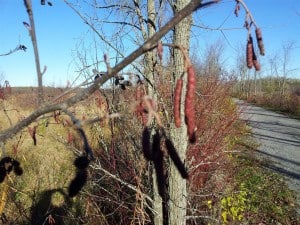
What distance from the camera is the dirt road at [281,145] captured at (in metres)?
9.56

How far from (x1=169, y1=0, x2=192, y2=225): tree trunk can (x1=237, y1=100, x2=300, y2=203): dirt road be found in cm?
485

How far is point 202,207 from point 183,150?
8.54 ft

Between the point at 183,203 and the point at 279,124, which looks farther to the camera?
the point at 279,124

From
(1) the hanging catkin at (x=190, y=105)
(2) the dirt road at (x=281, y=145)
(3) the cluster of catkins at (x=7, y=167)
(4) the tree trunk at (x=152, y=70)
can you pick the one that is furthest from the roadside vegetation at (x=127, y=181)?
(1) the hanging catkin at (x=190, y=105)

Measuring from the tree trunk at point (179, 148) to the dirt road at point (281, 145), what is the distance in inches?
191

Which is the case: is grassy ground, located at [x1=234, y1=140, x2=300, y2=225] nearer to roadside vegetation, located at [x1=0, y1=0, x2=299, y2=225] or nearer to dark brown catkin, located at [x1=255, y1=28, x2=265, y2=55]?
roadside vegetation, located at [x1=0, y1=0, x2=299, y2=225]

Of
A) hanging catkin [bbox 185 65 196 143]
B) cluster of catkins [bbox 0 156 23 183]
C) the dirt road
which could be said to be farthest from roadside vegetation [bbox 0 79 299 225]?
hanging catkin [bbox 185 65 196 143]

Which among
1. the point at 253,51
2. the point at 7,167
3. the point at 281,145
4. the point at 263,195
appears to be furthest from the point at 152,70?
the point at 281,145

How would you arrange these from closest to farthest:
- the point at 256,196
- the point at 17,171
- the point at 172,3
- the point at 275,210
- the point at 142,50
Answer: the point at 142,50 → the point at 17,171 → the point at 172,3 → the point at 275,210 → the point at 256,196

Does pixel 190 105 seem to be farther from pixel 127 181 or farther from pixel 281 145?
pixel 281 145

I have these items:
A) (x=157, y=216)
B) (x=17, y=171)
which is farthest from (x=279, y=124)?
(x=17, y=171)

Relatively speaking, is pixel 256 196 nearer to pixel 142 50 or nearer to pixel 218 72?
pixel 218 72

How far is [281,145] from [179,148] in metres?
10.4

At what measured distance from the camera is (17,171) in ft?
4.46
